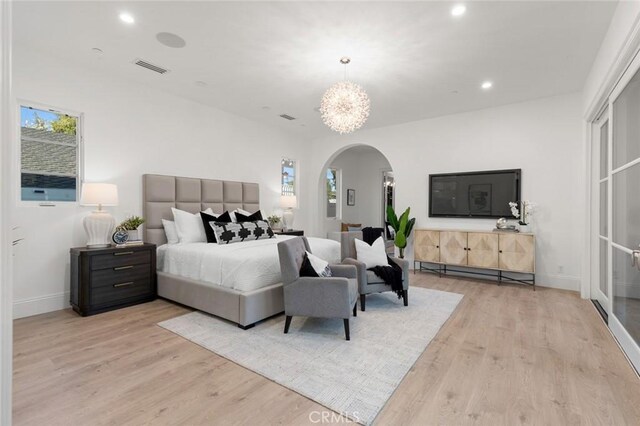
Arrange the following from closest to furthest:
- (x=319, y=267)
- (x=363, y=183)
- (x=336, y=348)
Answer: (x=336, y=348) → (x=319, y=267) → (x=363, y=183)

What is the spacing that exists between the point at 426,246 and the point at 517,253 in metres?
1.38

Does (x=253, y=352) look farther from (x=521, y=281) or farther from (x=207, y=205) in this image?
(x=521, y=281)

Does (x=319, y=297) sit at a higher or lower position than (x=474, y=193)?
lower

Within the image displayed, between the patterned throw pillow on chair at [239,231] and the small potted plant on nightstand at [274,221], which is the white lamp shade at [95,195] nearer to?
the patterned throw pillow on chair at [239,231]

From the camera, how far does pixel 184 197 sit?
465 cm

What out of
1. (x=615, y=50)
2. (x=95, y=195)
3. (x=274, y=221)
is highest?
(x=615, y=50)

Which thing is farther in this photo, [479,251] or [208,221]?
[479,251]

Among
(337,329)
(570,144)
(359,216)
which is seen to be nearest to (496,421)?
(337,329)

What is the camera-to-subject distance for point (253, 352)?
252cm

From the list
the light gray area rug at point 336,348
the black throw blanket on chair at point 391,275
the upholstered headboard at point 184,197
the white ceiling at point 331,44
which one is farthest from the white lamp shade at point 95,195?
the black throw blanket on chair at point 391,275

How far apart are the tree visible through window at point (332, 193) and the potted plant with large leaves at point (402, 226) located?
296 cm

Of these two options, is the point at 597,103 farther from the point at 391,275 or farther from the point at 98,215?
the point at 98,215

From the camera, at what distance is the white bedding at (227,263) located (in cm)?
307

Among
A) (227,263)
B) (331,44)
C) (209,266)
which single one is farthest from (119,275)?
(331,44)
